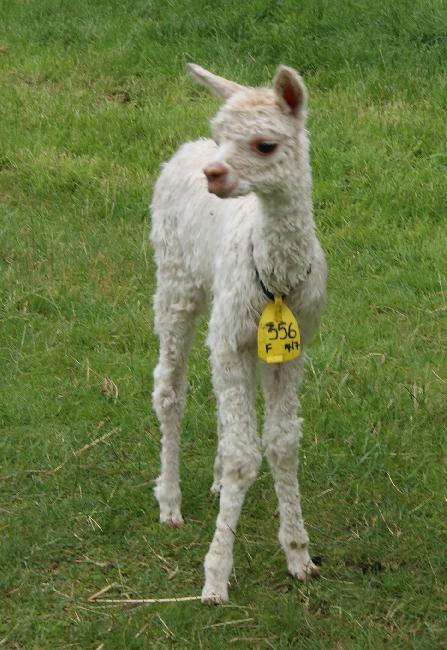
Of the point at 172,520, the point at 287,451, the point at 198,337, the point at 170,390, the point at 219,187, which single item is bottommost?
the point at 198,337

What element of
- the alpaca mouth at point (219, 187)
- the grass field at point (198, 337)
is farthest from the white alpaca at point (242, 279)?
the grass field at point (198, 337)

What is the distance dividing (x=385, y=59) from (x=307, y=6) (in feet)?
3.52

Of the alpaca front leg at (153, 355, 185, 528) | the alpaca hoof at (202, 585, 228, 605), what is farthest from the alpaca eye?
the alpaca hoof at (202, 585, 228, 605)

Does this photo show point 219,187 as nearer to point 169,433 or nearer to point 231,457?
point 231,457

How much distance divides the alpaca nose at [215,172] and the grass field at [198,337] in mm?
1746

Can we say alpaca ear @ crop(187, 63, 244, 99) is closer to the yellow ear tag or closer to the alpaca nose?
the alpaca nose

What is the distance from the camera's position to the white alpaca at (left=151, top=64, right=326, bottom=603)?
4855 millimetres

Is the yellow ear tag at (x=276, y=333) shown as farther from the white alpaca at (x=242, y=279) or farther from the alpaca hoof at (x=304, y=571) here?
the alpaca hoof at (x=304, y=571)

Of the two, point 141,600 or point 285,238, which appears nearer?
point 285,238

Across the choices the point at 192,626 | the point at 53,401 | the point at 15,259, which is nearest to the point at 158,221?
the point at 53,401

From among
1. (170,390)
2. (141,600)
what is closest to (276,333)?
(170,390)

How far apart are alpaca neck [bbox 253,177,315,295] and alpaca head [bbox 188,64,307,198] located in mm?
102

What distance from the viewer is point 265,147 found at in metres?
4.85

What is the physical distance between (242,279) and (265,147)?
0.62 metres
